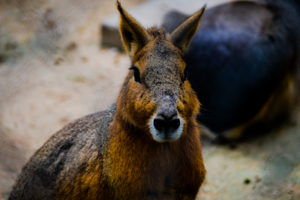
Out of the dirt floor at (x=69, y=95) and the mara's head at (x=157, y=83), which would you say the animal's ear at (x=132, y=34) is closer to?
the mara's head at (x=157, y=83)

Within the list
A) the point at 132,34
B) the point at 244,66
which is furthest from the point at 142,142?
the point at 244,66

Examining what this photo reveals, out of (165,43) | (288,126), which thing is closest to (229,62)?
(288,126)

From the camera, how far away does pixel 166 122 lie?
2650 millimetres

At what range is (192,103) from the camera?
3.08 meters

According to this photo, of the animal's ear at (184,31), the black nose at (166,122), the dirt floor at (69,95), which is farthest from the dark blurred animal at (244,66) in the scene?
the black nose at (166,122)

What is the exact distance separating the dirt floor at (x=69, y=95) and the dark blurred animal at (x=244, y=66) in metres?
0.34

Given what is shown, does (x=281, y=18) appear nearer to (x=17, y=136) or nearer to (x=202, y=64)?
(x=202, y=64)

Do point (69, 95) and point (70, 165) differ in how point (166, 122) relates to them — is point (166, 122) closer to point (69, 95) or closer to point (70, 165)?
point (70, 165)

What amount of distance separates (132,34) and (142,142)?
0.87m

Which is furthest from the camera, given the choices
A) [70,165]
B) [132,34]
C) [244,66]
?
[244,66]

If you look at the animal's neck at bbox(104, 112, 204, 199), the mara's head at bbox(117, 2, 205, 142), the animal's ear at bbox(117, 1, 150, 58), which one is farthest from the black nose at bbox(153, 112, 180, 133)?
the animal's ear at bbox(117, 1, 150, 58)

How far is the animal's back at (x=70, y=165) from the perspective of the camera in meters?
3.33

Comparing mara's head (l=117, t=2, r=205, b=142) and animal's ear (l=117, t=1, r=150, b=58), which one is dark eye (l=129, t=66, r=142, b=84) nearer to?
mara's head (l=117, t=2, r=205, b=142)

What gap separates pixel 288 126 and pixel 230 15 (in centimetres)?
193
